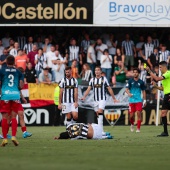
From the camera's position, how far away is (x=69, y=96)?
81.0 ft

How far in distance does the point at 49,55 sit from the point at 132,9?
13.8 feet

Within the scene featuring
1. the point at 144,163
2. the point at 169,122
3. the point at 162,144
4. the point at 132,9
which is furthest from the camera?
the point at 132,9

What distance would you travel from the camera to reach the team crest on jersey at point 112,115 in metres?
31.5

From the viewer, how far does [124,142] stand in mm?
19500

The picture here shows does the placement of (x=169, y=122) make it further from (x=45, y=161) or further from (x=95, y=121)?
(x=45, y=161)

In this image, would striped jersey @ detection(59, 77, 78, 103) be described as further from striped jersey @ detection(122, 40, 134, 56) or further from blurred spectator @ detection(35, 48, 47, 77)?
striped jersey @ detection(122, 40, 134, 56)

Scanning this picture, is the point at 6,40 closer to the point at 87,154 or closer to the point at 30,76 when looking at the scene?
the point at 30,76

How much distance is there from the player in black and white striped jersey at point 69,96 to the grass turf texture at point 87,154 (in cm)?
422

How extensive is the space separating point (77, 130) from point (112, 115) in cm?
1132

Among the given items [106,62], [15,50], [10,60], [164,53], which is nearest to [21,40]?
[15,50]

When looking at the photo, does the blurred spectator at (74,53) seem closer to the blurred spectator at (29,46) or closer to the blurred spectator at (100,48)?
the blurred spectator at (100,48)

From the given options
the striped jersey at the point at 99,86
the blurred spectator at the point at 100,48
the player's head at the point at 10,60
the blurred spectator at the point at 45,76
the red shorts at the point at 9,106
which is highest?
the blurred spectator at the point at 100,48

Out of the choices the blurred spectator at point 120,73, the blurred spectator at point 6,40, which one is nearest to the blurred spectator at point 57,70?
the blurred spectator at point 120,73

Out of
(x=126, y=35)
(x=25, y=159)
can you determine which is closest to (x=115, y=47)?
(x=126, y=35)
